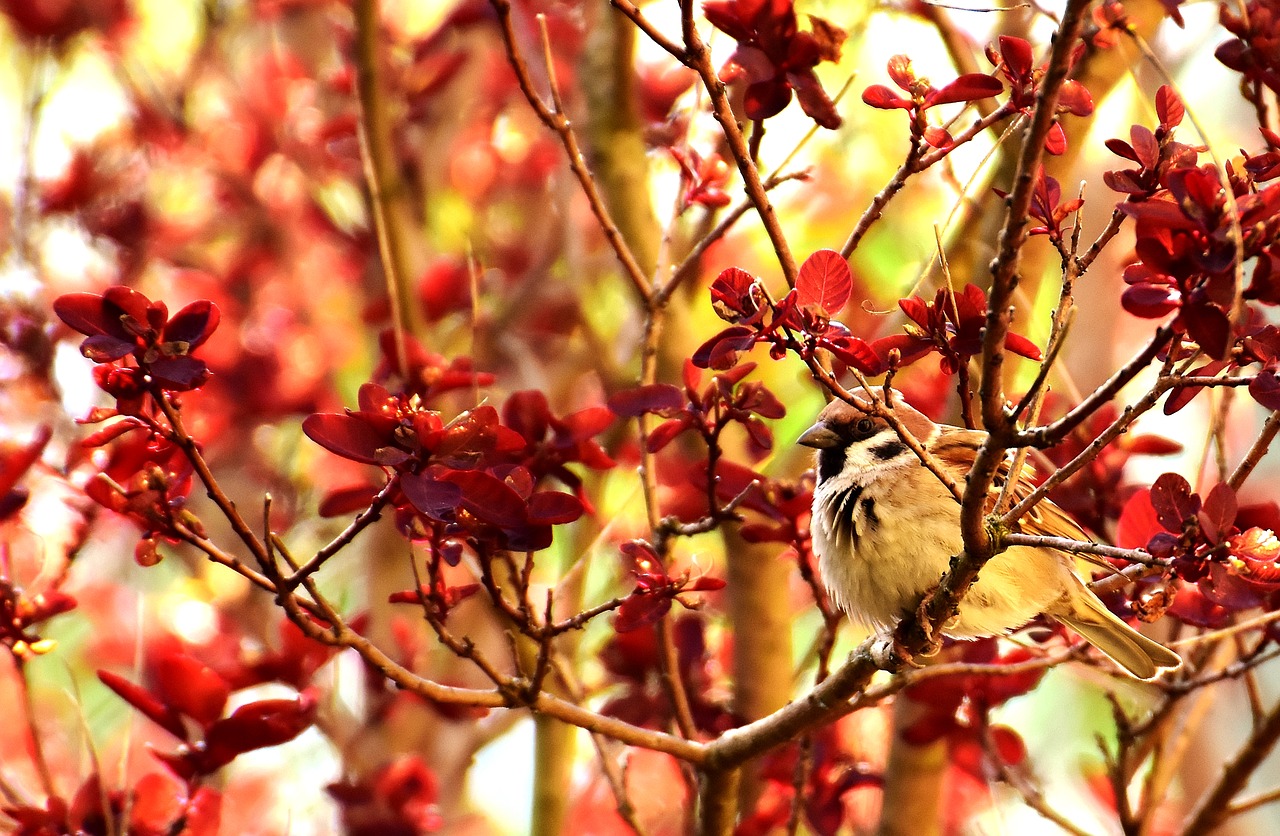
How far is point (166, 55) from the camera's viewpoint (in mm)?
6309

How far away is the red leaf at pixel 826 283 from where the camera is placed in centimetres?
186

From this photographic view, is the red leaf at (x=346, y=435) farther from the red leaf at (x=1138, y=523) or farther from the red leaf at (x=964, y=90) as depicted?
the red leaf at (x=1138, y=523)

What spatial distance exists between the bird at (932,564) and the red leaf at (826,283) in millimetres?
1057

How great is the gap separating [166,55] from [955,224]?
4.32 meters

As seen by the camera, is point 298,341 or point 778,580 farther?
point 298,341

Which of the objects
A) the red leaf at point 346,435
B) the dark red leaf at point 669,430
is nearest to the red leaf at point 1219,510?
the dark red leaf at point 669,430

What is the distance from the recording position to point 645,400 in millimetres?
2395

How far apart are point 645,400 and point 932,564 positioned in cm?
91

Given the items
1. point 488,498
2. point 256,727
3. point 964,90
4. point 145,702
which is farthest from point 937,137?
point 145,702

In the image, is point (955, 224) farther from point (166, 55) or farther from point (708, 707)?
point (166, 55)

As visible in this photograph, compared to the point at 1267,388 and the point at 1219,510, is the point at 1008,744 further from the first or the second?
the point at 1267,388

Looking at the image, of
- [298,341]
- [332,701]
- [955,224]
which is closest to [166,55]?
[298,341]

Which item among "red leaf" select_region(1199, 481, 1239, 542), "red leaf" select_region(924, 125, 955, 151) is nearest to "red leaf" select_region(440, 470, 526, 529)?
"red leaf" select_region(924, 125, 955, 151)

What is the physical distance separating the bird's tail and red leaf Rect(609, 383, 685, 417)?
1113 mm
